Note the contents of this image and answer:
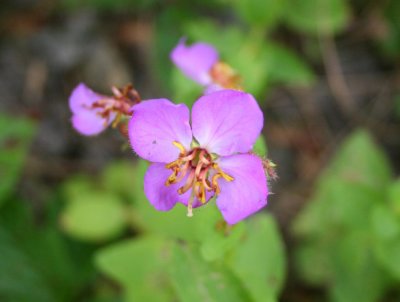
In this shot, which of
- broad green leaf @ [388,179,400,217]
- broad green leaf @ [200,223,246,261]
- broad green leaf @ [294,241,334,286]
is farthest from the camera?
broad green leaf @ [294,241,334,286]

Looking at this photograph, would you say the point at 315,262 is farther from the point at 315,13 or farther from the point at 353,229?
the point at 315,13

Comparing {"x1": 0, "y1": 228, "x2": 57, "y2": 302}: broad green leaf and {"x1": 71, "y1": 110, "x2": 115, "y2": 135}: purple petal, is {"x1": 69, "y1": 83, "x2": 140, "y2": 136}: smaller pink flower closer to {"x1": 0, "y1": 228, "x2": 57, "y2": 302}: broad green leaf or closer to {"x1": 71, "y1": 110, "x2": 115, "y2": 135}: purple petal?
{"x1": 71, "y1": 110, "x2": 115, "y2": 135}: purple petal

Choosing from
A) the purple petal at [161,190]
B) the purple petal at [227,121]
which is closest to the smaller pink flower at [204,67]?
the purple petal at [227,121]

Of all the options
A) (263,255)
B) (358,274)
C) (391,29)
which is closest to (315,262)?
(358,274)

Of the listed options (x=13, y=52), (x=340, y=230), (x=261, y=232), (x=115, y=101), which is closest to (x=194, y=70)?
(x=115, y=101)

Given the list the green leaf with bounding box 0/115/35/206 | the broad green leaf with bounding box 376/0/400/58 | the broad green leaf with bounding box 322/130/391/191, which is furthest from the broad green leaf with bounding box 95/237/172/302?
the broad green leaf with bounding box 376/0/400/58

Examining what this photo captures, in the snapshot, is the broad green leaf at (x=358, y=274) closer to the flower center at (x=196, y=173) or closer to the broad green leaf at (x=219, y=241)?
the broad green leaf at (x=219, y=241)

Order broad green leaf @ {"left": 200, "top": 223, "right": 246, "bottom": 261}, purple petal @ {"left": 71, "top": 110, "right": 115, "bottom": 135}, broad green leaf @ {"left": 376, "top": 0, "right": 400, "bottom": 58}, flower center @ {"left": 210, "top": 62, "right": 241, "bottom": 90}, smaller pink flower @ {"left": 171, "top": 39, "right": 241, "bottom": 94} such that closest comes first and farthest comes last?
1. broad green leaf @ {"left": 200, "top": 223, "right": 246, "bottom": 261}
2. purple petal @ {"left": 71, "top": 110, "right": 115, "bottom": 135}
3. smaller pink flower @ {"left": 171, "top": 39, "right": 241, "bottom": 94}
4. flower center @ {"left": 210, "top": 62, "right": 241, "bottom": 90}
5. broad green leaf @ {"left": 376, "top": 0, "right": 400, "bottom": 58}
